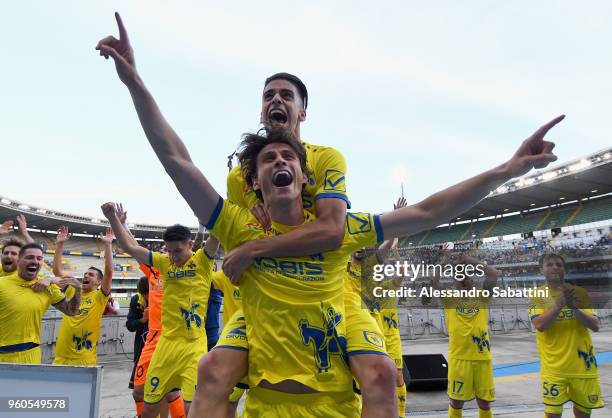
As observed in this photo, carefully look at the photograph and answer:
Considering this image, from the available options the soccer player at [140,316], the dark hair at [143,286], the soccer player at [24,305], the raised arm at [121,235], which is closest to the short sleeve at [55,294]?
the soccer player at [24,305]

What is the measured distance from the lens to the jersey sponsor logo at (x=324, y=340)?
5.70ft

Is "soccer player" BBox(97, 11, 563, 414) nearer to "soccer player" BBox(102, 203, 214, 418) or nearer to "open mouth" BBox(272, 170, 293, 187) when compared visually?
"open mouth" BBox(272, 170, 293, 187)

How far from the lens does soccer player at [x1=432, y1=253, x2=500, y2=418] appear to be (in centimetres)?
519

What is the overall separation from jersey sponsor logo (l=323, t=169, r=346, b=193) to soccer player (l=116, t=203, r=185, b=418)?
125 inches

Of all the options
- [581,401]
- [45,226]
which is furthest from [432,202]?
[45,226]

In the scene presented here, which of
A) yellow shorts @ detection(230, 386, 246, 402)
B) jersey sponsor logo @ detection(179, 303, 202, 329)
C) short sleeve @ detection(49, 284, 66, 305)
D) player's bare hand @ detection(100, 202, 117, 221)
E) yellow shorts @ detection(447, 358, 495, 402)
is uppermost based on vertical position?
player's bare hand @ detection(100, 202, 117, 221)

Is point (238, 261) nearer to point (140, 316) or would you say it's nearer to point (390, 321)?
point (390, 321)

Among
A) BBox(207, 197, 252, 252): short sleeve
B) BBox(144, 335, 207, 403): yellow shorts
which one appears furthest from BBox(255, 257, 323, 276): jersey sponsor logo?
BBox(144, 335, 207, 403): yellow shorts

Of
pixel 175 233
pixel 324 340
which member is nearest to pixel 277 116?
pixel 324 340

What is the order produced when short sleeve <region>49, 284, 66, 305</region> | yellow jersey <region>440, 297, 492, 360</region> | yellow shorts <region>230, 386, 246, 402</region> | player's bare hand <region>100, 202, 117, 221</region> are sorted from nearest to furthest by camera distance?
yellow shorts <region>230, 386, 246, 402</region> → player's bare hand <region>100, 202, 117, 221</region> → short sleeve <region>49, 284, 66, 305</region> → yellow jersey <region>440, 297, 492, 360</region>

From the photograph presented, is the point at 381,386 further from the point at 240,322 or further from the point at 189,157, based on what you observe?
the point at 189,157

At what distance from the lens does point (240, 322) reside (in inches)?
76.2

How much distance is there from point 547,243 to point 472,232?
7865 mm

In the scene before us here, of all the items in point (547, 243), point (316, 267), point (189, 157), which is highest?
point (547, 243)
